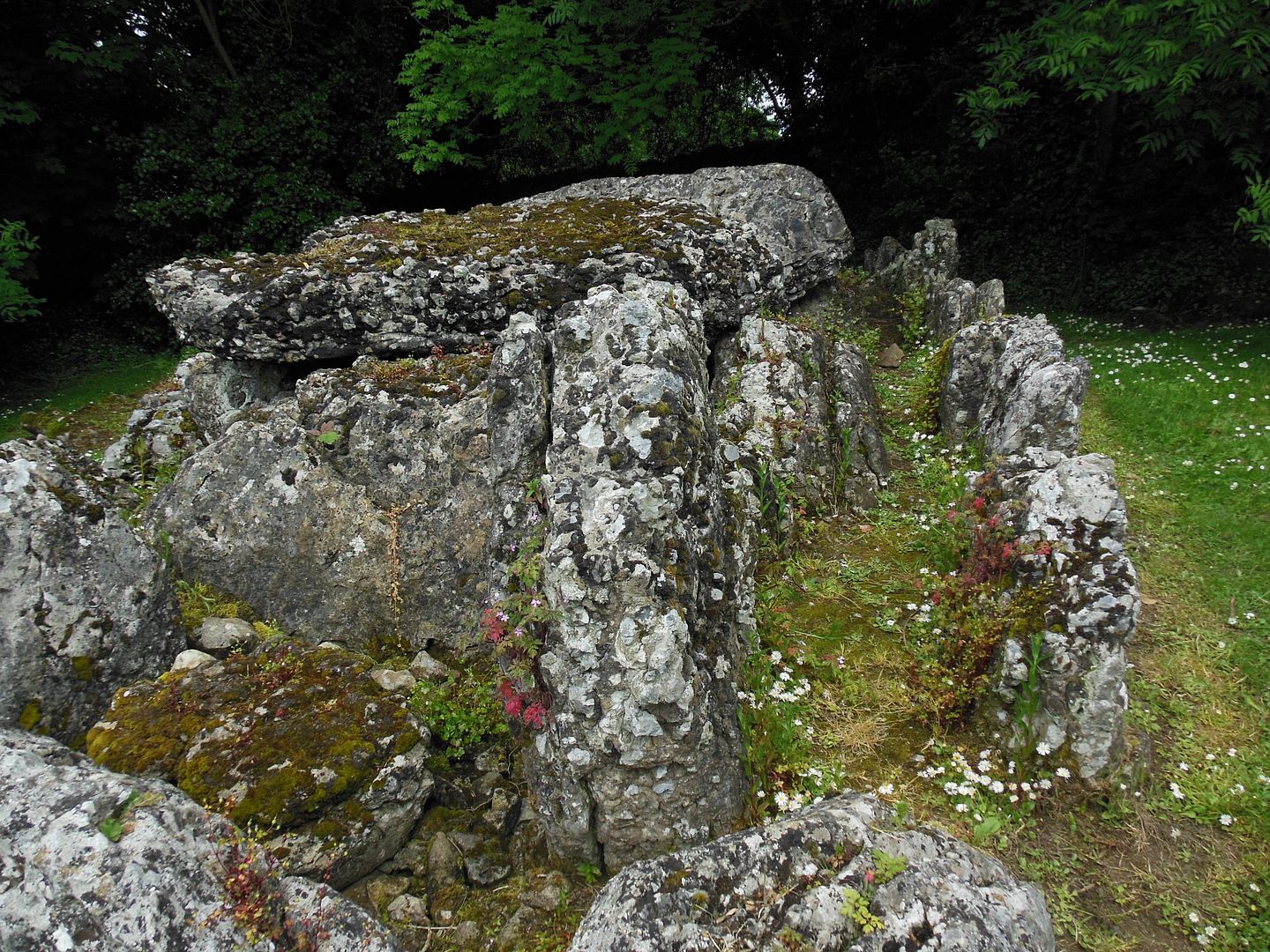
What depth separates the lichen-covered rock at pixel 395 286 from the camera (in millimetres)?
6664

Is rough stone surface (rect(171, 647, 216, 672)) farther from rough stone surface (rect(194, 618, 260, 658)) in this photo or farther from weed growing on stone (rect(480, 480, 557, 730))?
weed growing on stone (rect(480, 480, 557, 730))

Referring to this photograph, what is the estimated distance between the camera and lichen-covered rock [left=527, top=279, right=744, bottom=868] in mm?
3633

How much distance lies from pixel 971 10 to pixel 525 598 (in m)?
17.9

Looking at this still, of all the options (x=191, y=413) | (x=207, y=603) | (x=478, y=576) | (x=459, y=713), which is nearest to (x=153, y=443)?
(x=191, y=413)

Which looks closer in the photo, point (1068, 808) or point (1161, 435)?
point (1068, 808)

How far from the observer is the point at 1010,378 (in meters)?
6.90

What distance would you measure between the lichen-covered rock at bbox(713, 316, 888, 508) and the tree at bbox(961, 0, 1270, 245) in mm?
5681

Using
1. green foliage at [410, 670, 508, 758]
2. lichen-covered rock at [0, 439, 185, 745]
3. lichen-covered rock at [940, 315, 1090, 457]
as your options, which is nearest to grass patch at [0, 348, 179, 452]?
lichen-covered rock at [0, 439, 185, 745]

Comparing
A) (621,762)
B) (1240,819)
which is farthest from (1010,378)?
(621,762)

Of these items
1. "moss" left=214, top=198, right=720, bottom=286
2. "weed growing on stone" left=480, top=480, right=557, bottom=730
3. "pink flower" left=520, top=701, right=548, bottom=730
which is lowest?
"pink flower" left=520, top=701, right=548, bottom=730

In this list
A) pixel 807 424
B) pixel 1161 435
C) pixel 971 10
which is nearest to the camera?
pixel 807 424

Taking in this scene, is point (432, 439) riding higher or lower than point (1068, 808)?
higher

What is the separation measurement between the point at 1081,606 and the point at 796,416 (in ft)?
9.93

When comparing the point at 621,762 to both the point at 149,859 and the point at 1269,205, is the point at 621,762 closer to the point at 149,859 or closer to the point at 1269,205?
the point at 149,859
